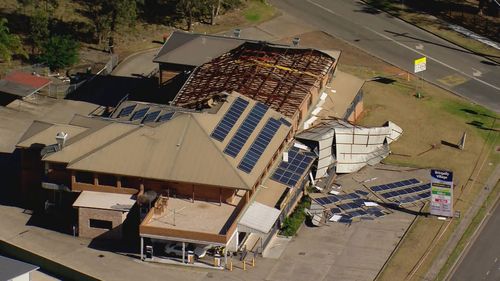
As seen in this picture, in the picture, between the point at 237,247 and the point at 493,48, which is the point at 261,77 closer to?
the point at 237,247

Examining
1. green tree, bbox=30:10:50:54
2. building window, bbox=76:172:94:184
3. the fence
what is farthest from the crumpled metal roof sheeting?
green tree, bbox=30:10:50:54

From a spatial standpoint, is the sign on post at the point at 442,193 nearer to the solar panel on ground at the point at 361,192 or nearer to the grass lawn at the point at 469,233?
the grass lawn at the point at 469,233

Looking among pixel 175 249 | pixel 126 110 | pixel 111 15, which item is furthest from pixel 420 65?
pixel 175 249

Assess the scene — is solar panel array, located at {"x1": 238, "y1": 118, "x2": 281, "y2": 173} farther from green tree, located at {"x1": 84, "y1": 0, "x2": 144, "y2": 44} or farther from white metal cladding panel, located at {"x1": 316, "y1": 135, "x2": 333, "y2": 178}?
green tree, located at {"x1": 84, "y1": 0, "x2": 144, "y2": 44}

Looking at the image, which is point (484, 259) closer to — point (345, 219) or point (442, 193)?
point (442, 193)

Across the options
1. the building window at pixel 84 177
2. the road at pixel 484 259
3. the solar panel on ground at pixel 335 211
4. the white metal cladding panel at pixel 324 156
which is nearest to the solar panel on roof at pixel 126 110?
the building window at pixel 84 177
